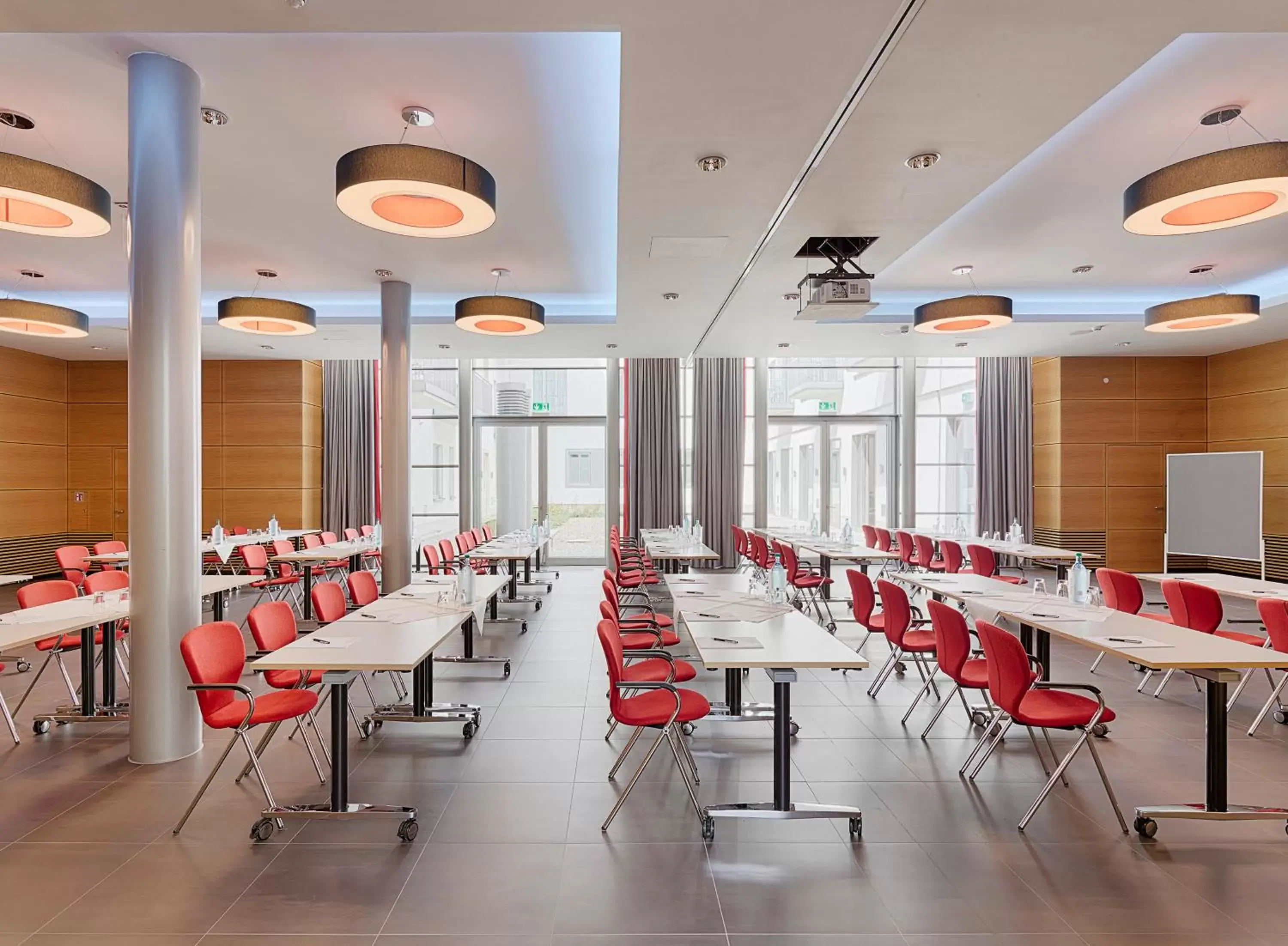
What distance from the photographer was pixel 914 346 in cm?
1080

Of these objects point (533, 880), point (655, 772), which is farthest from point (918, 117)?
point (533, 880)

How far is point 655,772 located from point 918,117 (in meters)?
3.89

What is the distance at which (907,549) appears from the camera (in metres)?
9.70

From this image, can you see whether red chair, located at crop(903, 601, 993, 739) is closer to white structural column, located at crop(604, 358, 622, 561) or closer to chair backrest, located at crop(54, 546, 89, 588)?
chair backrest, located at crop(54, 546, 89, 588)

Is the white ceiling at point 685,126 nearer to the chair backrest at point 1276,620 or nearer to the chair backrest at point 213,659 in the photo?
the chair backrest at point 213,659

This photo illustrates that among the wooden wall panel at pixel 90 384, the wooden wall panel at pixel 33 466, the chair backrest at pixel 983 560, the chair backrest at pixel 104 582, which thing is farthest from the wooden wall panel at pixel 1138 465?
the wooden wall panel at pixel 33 466

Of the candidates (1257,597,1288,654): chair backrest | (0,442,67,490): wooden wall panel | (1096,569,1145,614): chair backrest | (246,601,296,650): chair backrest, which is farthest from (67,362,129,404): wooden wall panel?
→ (1257,597,1288,654): chair backrest

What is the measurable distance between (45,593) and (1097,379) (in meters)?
13.6

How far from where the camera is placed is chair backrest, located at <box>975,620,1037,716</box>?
3322mm

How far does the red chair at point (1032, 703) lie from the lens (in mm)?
3287

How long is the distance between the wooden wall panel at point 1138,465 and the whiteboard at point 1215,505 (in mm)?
440

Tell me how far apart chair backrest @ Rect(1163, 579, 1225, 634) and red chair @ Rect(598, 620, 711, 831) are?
360 centimetres

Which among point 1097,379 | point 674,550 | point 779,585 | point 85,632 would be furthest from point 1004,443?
point 85,632

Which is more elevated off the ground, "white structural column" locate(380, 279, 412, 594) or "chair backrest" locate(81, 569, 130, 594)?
"white structural column" locate(380, 279, 412, 594)
